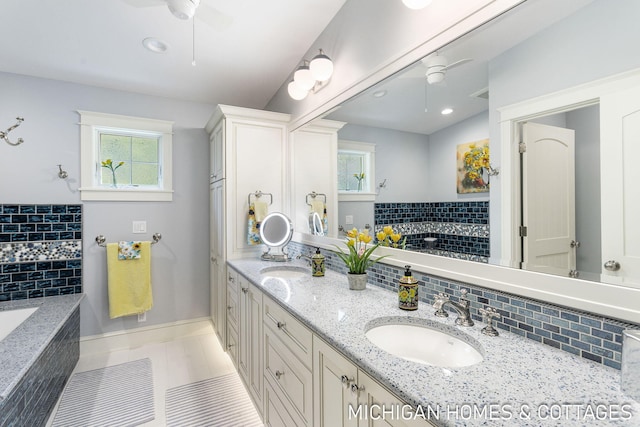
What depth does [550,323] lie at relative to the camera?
36.8 inches

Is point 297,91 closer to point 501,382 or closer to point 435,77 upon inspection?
point 435,77

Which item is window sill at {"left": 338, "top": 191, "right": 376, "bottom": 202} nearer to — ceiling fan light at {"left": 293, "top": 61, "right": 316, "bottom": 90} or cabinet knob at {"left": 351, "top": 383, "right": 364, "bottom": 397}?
ceiling fan light at {"left": 293, "top": 61, "right": 316, "bottom": 90}

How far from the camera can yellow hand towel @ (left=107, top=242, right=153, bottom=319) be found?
277 centimetres

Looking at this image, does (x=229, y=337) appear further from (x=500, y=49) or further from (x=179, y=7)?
(x=500, y=49)

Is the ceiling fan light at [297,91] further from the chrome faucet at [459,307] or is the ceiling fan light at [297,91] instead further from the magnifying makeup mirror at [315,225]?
the chrome faucet at [459,307]

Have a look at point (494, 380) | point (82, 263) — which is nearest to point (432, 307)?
point (494, 380)

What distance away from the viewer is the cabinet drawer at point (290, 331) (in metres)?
1.20

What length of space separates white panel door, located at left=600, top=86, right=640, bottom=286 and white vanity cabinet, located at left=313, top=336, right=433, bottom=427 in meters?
0.68

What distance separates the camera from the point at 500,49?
42.3 inches

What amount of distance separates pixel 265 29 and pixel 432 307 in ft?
6.76

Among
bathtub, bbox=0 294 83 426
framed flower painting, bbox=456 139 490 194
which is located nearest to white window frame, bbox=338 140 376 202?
framed flower painting, bbox=456 139 490 194

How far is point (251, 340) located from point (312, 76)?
1790mm

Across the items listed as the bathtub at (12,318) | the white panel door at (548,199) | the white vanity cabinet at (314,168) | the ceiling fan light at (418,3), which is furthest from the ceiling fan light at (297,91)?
the bathtub at (12,318)

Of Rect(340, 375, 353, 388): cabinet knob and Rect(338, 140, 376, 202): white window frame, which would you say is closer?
Rect(340, 375, 353, 388): cabinet knob
